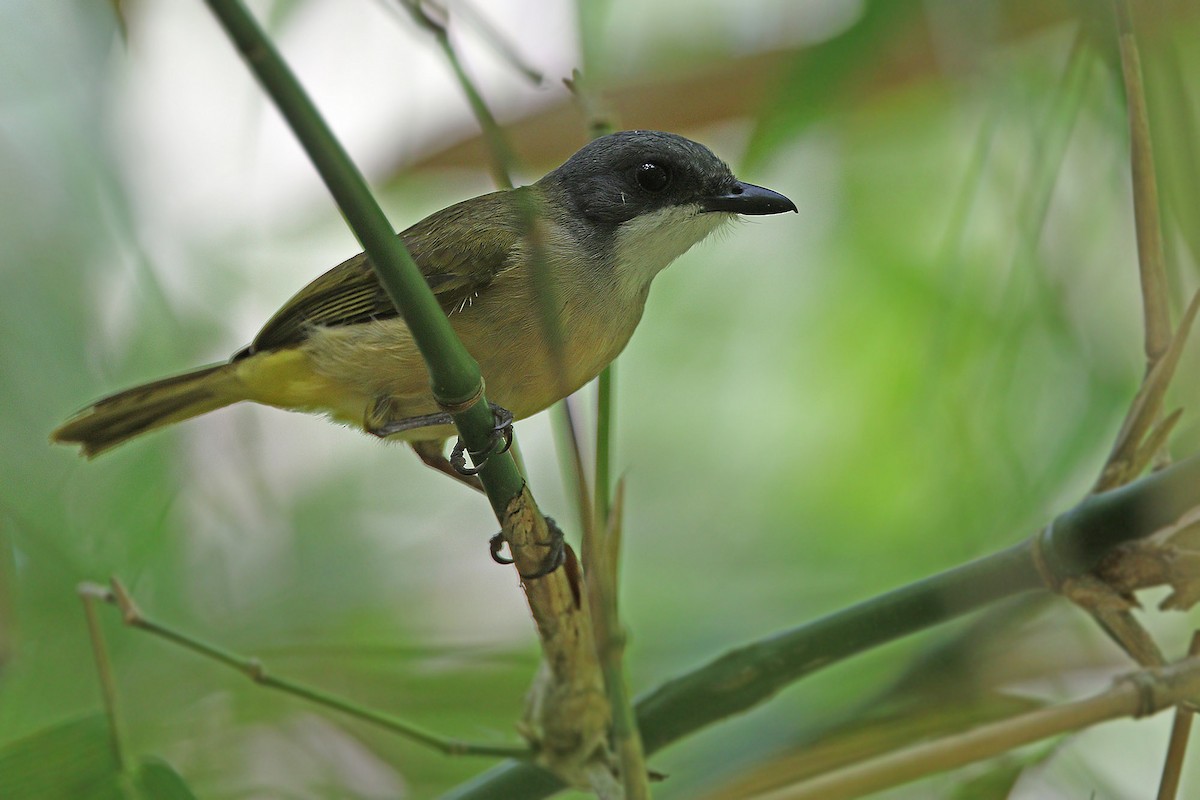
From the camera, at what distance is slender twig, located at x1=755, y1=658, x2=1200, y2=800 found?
5.13 feet

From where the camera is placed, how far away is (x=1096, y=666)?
244 cm

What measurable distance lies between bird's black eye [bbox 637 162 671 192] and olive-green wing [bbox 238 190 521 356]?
1.11 ft

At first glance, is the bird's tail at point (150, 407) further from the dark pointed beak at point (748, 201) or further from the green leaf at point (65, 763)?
the dark pointed beak at point (748, 201)

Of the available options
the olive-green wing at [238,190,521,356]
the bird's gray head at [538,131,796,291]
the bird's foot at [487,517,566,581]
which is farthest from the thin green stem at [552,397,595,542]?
the bird's gray head at [538,131,796,291]

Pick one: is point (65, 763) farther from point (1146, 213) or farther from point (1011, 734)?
point (1146, 213)

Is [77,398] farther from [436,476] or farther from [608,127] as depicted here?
[608,127]

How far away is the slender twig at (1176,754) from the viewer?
5.09ft

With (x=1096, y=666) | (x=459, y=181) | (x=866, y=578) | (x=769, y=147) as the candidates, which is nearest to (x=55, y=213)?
(x=459, y=181)

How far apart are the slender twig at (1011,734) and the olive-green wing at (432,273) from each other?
136 cm

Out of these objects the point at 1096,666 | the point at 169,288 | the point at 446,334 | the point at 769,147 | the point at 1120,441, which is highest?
the point at 169,288

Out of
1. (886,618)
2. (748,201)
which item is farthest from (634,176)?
(886,618)

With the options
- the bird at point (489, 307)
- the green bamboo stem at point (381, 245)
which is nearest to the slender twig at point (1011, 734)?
the green bamboo stem at point (381, 245)

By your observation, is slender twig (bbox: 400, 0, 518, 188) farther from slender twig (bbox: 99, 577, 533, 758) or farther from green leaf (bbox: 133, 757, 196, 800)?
green leaf (bbox: 133, 757, 196, 800)

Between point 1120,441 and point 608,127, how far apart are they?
1069 mm
